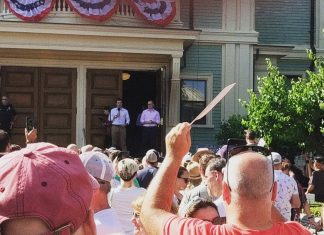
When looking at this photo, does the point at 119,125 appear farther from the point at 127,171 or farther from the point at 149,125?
the point at 127,171

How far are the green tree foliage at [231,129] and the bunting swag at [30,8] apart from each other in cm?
665

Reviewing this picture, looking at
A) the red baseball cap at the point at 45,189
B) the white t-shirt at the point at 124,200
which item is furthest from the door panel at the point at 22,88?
the red baseball cap at the point at 45,189

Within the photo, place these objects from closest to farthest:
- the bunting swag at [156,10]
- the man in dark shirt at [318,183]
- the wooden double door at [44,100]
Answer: the man in dark shirt at [318,183]
the bunting swag at [156,10]
the wooden double door at [44,100]

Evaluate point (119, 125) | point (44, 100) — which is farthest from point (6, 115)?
point (119, 125)

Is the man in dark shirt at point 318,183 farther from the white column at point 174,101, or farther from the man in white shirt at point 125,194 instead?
the white column at point 174,101

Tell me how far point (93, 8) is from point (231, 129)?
571 cm

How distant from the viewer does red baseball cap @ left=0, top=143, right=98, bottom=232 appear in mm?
2061

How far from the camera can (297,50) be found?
26.3 metres

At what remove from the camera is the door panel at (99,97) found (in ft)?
75.3

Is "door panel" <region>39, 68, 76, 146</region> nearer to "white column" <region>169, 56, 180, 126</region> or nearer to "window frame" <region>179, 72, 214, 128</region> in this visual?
"white column" <region>169, 56, 180, 126</region>

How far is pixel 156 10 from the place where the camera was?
22.0m

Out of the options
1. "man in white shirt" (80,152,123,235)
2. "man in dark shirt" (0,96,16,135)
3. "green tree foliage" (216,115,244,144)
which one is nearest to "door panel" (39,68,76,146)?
"man in dark shirt" (0,96,16,135)

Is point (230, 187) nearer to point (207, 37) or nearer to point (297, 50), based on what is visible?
point (207, 37)

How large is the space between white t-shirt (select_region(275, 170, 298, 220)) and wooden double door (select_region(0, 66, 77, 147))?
14655 millimetres
